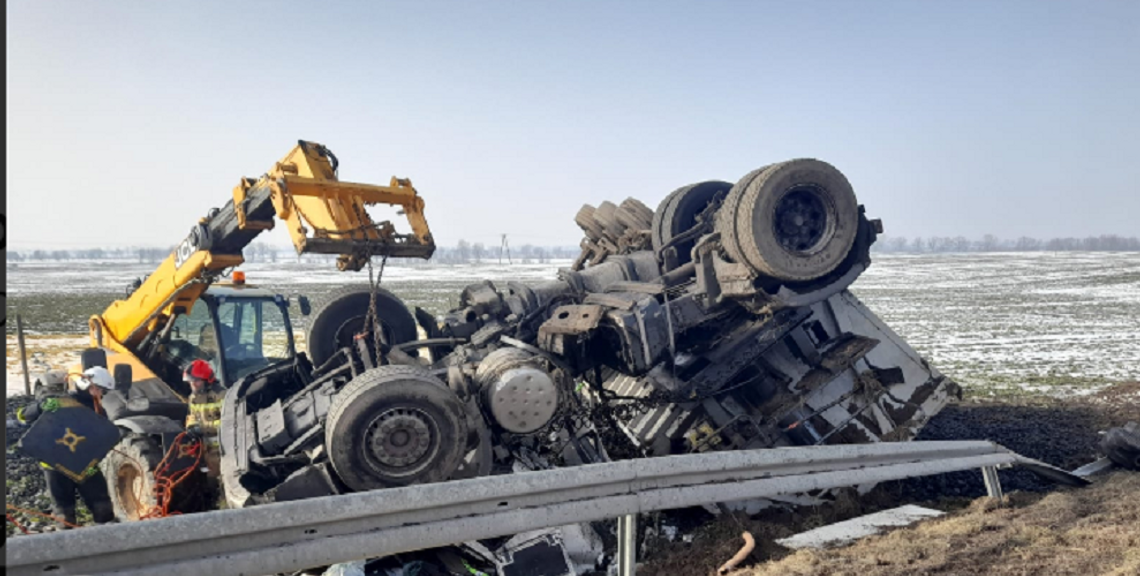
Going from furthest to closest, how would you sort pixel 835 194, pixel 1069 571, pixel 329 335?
pixel 329 335 < pixel 835 194 < pixel 1069 571

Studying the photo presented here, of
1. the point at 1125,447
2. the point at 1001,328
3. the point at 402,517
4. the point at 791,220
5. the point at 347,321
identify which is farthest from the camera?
the point at 1001,328

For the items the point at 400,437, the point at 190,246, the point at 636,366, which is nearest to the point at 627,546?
the point at 400,437

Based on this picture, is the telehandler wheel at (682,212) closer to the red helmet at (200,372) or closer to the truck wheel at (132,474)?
the red helmet at (200,372)

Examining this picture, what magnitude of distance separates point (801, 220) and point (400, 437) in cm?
367

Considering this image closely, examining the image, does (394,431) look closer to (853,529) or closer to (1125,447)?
(853,529)

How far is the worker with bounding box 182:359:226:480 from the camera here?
5.57 meters

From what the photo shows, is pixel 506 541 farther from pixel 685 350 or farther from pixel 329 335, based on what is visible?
pixel 329 335

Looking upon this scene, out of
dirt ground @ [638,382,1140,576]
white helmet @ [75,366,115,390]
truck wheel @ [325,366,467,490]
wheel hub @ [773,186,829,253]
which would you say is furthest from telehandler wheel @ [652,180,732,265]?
white helmet @ [75,366,115,390]

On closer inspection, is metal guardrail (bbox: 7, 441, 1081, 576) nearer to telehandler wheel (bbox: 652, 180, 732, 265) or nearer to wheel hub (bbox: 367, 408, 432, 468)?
wheel hub (bbox: 367, 408, 432, 468)

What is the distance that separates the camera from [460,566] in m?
4.21

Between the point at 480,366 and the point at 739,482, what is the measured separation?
2.71 meters

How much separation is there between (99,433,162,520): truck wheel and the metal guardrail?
3.81m

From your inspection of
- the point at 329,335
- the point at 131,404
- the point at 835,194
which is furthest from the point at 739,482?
the point at 131,404

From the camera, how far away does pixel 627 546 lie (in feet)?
8.52
